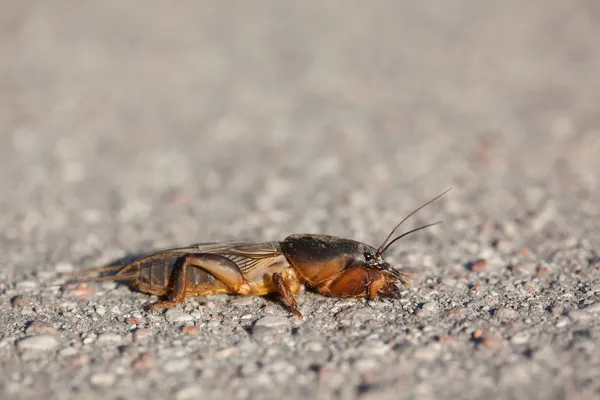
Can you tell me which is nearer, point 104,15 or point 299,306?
point 299,306

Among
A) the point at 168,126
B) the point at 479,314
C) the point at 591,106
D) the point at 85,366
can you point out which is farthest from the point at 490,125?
the point at 85,366

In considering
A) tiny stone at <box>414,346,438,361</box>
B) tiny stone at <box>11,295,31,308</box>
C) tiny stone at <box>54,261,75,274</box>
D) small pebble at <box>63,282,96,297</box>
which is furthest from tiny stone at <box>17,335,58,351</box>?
tiny stone at <box>414,346,438,361</box>

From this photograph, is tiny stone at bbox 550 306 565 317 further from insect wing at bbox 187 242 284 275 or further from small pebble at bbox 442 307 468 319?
insect wing at bbox 187 242 284 275

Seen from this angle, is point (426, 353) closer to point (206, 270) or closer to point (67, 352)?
point (206, 270)

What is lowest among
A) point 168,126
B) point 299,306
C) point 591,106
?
point 299,306

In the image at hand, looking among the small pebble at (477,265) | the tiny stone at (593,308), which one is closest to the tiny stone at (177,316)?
the small pebble at (477,265)

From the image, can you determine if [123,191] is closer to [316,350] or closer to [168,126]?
[168,126]

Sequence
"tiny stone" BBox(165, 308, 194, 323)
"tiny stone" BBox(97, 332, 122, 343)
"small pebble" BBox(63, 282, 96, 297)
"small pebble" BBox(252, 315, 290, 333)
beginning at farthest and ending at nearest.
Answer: "small pebble" BBox(63, 282, 96, 297)
"tiny stone" BBox(165, 308, 194, 323)
"small pebble" BBox(252, 315, 290, 333)
"tiny stone" BBox(97, 332, 122, 343)
